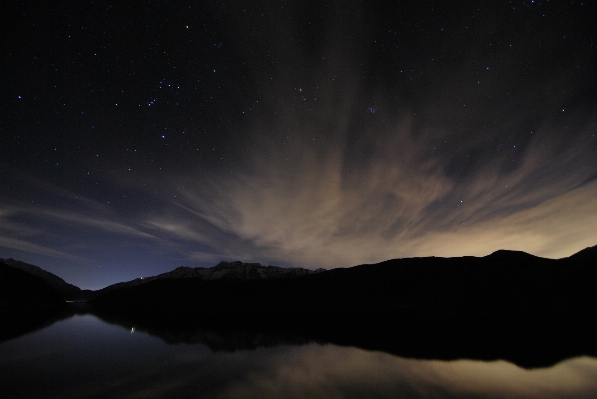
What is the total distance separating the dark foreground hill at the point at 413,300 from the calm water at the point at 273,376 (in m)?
7.47

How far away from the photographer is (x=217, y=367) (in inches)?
579

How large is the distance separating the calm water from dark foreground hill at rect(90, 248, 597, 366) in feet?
24.5

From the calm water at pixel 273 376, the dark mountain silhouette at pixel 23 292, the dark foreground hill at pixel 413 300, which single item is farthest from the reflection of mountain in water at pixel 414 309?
the dark mountain silhouette at pixel 23 292

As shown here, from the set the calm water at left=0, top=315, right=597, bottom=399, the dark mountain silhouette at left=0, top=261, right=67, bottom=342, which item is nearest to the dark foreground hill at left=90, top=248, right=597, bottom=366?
the calm water at left=0, top=315, right=597, bottom=399

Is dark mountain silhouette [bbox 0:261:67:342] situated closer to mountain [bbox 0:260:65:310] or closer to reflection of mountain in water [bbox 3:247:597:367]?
mountain [bbox 0:260:65:310]

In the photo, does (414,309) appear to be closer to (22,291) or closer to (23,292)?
(23,292)

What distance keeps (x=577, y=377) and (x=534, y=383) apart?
319cm

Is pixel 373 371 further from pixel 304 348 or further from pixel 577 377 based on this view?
pixel 577 377

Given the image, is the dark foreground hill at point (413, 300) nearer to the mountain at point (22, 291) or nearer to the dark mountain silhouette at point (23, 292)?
the dark mountain silhouette at point (23, 292)

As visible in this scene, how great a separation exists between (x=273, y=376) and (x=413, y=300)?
88.5m

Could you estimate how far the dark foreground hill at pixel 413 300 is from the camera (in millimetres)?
37000

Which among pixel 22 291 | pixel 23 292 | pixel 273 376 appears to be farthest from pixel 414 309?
pixel 22 291

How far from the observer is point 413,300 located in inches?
3410

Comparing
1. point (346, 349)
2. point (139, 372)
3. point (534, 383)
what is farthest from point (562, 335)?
point (139, 372)
